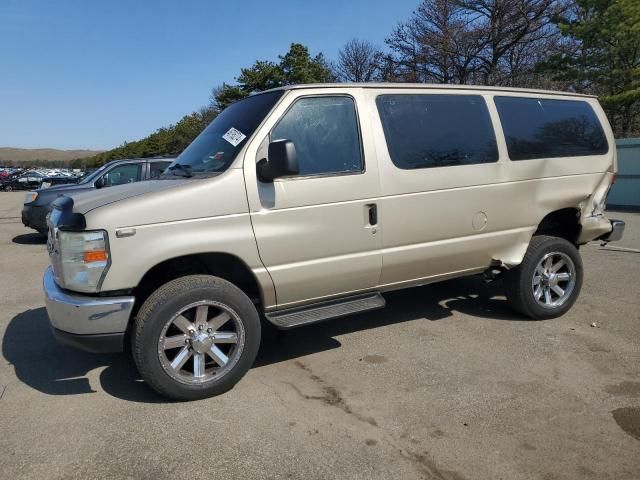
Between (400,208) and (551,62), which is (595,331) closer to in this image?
(400,208)

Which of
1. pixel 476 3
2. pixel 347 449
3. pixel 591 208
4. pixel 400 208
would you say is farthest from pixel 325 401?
pixel 476 3

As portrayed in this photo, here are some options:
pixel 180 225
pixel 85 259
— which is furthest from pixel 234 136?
pixel 85 259

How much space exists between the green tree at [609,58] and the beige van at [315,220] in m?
16.8

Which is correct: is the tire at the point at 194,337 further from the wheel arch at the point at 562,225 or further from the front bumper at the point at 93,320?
the wheel arch at the point at 562,225

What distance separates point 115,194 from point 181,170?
0.65m

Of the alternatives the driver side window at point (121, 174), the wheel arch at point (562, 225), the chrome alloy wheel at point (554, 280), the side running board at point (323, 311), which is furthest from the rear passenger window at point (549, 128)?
the driver side window at point (121, 174)

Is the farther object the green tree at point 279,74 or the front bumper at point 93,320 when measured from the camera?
the green tree at point 279,74

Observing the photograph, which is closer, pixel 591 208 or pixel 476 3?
pixel 591 208

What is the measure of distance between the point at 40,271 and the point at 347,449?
687 cm

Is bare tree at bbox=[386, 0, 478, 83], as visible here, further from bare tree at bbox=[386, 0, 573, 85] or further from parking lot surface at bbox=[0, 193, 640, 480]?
parking lot surface at bbox=[0, 193, 640, 480]

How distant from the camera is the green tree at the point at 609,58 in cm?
1917

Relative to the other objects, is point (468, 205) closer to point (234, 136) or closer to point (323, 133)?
point (323, 133)

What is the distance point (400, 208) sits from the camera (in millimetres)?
4234

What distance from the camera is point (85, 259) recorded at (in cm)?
333
